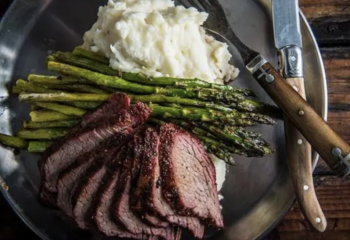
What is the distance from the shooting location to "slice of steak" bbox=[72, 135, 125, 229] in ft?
12.0

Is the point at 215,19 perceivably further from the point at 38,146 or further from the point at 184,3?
the point at 38,146

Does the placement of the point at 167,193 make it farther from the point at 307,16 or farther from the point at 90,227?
the point at 307,16

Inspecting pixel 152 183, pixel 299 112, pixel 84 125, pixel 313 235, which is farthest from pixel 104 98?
pixel 313 235

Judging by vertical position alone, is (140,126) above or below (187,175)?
above

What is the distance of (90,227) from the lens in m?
3.93

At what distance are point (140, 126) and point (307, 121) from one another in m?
1.07

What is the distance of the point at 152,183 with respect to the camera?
3537 mm

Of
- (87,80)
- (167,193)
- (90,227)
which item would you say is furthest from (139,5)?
(90,227)

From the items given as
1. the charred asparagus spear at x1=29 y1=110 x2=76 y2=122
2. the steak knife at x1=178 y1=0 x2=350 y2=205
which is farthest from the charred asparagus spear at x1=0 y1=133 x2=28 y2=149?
the steak knife at x1=178 y1=0 x2=350 y2=205

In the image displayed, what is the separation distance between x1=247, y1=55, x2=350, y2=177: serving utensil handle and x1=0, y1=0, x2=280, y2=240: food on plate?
167mm

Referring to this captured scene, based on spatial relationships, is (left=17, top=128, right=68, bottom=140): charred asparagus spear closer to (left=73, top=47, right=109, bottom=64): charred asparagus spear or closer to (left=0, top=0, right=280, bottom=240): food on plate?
(left=0, top=0, right=280, bottom=240): food on plate

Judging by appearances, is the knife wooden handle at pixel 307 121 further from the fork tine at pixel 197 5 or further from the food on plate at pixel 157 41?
the fork tine at pixel 197 5

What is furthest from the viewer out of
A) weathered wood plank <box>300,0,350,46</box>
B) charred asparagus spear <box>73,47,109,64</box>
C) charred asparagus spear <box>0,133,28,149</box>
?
weathered wood plank <box>300,0,350,46</box>

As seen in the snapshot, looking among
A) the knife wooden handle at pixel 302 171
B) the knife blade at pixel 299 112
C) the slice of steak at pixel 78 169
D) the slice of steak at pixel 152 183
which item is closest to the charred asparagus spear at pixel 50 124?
the slice of steak at pixel 78 169
